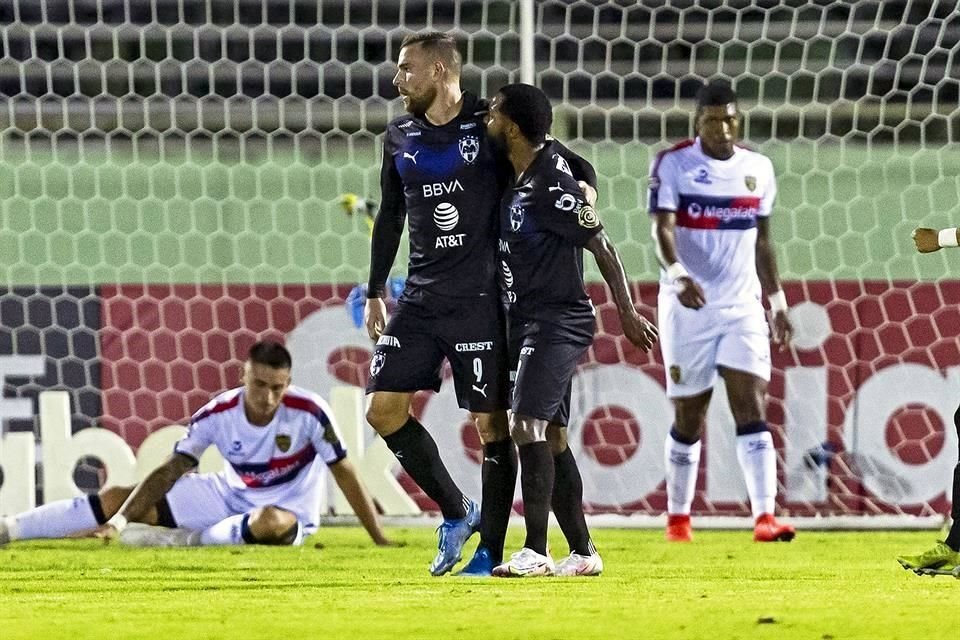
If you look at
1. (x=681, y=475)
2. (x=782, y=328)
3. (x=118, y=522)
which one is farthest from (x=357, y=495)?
(x=782, y=328)

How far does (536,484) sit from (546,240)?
769mm

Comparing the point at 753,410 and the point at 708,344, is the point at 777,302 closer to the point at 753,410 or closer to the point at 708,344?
the point at 708,344

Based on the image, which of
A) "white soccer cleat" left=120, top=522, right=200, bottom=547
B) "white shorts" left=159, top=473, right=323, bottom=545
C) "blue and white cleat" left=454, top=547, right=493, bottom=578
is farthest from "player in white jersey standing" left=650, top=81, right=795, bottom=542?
"blue and white cleat" left=454, top=547, right=493, bottom=578

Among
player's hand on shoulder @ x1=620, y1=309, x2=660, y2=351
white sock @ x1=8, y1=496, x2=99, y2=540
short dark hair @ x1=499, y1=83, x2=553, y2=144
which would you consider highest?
short dark hair @ x1=499, y1=83, x2=553, y2=144

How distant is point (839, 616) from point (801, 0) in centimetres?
580

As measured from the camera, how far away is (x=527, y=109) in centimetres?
539

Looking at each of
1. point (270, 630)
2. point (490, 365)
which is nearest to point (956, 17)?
point (490, 365)

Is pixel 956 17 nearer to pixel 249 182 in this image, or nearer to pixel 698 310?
pixel 698 310

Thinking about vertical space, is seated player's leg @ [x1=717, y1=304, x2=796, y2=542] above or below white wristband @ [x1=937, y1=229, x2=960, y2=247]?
below

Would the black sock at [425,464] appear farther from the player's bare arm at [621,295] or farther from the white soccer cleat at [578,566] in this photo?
the player's bare arm at [621,295]

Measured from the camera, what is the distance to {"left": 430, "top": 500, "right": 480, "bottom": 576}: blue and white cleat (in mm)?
5676

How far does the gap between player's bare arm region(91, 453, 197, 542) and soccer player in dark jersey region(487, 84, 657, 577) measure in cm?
250

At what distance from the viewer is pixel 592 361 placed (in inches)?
353

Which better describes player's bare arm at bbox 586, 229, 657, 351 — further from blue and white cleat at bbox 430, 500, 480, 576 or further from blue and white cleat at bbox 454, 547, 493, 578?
blue and white cleat at bbox 430, 500, 480, 576
